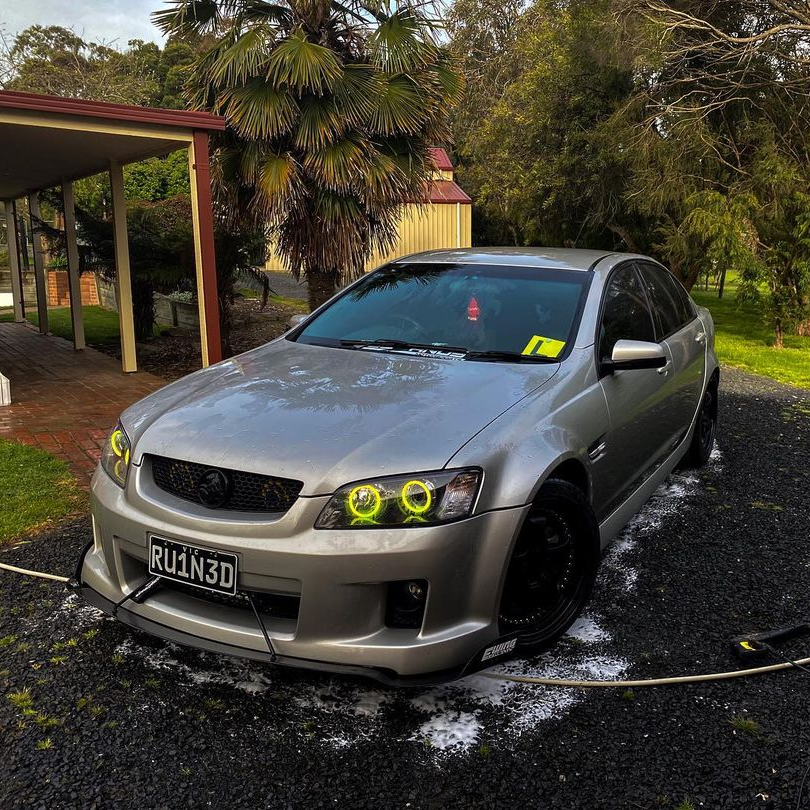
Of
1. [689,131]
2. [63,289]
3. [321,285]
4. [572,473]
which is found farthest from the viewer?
[63,289]

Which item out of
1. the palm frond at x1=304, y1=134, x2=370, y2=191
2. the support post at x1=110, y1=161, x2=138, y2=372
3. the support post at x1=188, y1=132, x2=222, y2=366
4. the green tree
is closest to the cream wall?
the green tree

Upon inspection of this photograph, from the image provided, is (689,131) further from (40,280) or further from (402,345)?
(40,280)

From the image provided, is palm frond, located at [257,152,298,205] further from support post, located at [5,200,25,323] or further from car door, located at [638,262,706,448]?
support post, located at [5,200,25,323]

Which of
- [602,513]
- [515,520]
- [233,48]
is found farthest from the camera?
[233,48]

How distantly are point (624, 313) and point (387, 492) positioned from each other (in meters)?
2.12

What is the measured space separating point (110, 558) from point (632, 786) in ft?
6.37

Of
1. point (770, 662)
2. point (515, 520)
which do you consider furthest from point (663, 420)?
point (515, 520)

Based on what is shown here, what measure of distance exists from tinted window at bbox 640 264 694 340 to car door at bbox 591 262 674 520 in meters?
0.19

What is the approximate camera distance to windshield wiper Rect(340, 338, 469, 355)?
362 cm

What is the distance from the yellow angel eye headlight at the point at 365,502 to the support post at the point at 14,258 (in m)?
15.1

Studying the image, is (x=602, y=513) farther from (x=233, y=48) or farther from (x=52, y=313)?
(x=52, y=313)

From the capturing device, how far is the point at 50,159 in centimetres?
959

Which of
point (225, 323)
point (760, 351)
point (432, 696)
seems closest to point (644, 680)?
point (432, 696)

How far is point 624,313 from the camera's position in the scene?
13.3 ft
